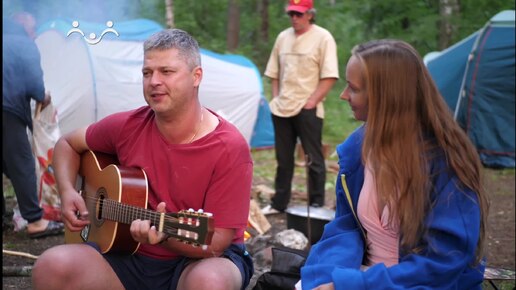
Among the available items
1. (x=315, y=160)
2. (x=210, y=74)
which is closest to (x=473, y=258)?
(x=315, y=160)

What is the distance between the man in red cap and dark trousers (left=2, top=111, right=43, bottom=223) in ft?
7.93

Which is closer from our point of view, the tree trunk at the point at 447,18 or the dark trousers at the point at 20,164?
the dark trousers at the point at 20,164

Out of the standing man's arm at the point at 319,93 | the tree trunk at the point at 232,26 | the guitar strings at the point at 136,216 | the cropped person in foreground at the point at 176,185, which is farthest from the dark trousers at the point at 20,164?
the tree trunk at the point at 232,26

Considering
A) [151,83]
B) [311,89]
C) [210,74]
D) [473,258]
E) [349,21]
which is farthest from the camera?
[349,21]

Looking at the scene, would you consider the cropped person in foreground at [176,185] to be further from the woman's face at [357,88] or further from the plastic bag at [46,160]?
the plastic bag at [46,160]

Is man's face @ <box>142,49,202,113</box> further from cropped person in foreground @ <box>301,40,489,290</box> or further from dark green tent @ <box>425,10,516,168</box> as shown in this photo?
dark green tent @ <box>425,10,516,168</box>

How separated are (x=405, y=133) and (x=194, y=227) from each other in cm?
87

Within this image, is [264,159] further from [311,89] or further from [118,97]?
[311,89]

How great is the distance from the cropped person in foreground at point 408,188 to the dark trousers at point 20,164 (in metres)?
3.52

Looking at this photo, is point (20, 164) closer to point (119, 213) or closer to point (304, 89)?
point (304, 89)

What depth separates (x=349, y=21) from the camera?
69.5 ft

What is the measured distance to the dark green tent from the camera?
10.3 m

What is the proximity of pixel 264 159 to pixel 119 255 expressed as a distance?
25.5 ft

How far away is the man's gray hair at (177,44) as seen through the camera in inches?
112
